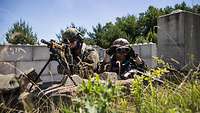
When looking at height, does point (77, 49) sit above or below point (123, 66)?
above

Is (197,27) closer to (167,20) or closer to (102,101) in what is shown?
(167,20)

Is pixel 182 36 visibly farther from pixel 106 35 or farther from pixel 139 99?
pixel 106 35

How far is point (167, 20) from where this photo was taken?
414 centimetres

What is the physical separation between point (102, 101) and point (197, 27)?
10.7 ft

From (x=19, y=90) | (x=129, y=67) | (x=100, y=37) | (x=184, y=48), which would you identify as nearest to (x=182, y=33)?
(x=184, y=48)

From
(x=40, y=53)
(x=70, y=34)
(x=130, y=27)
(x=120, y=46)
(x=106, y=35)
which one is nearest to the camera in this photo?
(x=120, y=46)

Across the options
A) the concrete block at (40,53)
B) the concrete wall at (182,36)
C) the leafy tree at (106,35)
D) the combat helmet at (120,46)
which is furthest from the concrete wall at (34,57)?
the leafy tree at (106,35)

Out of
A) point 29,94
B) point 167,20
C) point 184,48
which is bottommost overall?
point 29,94

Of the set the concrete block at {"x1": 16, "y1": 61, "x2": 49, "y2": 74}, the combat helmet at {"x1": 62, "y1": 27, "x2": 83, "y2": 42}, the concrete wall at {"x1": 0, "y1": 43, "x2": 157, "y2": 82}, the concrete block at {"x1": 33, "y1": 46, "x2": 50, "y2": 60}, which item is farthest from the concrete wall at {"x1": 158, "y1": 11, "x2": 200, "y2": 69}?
the concrete block at {"x1": 33, "y1": 46, "x2": 50, "y2": 60}

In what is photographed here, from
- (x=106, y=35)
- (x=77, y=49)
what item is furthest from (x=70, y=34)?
(x=106, y=35)

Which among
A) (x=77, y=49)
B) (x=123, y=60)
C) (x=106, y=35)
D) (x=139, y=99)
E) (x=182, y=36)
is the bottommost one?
(x=139, y=99)

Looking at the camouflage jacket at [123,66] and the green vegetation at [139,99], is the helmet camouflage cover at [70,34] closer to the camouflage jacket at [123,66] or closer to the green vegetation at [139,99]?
the camouflage jacket at [123,66]

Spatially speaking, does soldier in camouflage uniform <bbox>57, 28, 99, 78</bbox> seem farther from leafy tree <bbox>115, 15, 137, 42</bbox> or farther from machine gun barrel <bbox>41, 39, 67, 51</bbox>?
leafy tree <bbox>115, 15, 137, 42</bbox>

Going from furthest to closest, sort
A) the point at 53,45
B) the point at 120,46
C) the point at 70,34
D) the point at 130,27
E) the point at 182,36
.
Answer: the point at 130,27, the point at 182,36, the point at 70,34, the point at 120,46, the point at 53,45
